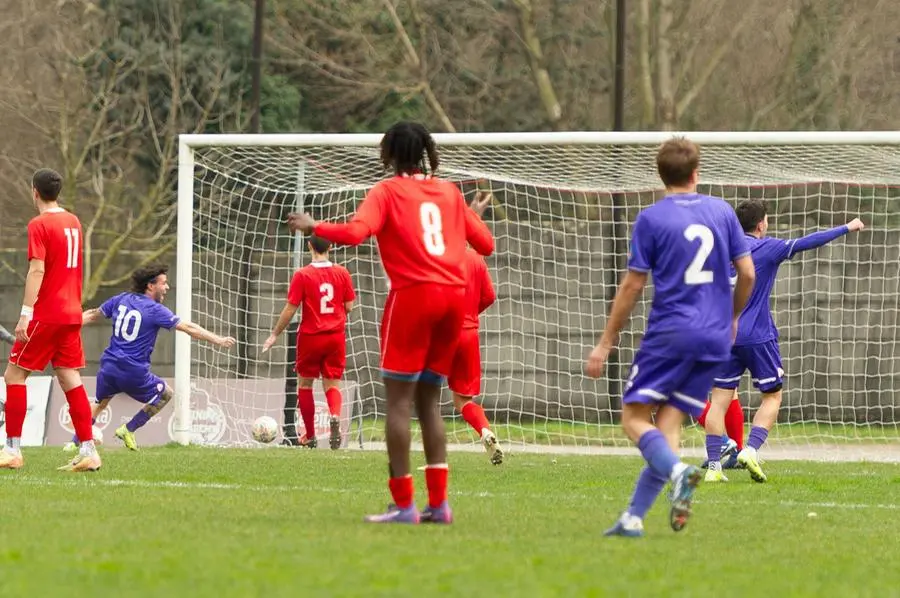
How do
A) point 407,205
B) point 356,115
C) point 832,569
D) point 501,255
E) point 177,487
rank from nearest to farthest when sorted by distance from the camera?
point 832,569 → point 407,205 → point 177,487 → point 501,255 → point 356,115

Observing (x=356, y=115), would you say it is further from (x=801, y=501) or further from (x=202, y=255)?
(x=801, y=501)

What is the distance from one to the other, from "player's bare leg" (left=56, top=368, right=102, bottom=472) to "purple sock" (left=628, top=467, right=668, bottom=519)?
5002 mm

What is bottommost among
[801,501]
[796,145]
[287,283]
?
[801,501]

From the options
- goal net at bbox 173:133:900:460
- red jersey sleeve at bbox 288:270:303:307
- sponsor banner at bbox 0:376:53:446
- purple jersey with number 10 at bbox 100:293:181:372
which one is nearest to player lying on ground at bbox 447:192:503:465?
red jersey sleeve at bbox 288:270:303:307

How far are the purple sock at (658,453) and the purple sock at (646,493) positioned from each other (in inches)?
3.1

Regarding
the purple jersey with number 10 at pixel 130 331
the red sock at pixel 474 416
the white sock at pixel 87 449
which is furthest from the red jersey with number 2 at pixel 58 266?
the purple jersey with number 10 at pixel 130 331

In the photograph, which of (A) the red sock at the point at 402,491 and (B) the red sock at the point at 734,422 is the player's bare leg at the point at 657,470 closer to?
(A) the red sock at the point at 402,491

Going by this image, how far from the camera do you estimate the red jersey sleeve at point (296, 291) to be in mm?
16019

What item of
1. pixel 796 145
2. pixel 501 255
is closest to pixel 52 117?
pixel 501 255

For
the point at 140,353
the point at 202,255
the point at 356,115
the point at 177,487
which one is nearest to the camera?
the point at 177,487

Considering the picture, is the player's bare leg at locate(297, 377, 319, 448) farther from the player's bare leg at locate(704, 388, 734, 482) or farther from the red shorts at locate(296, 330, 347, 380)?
the player's bare leg at locate(704, 388, 734, 482)

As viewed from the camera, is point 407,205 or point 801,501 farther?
point 801,501

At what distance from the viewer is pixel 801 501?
9914 mm

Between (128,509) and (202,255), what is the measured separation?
11.9 m
